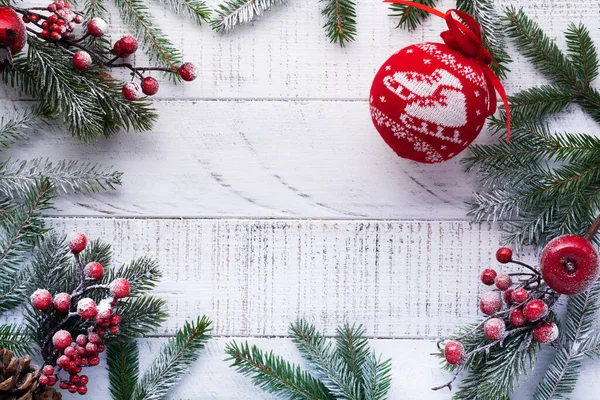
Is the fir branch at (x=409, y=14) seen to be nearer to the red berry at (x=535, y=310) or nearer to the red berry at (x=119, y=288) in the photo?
the red berry at (x=535, y=310)

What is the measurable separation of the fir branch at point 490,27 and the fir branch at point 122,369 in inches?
31.6

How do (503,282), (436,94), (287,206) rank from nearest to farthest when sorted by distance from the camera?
1. (436,94)
2. (503,282)
3. (287,206)

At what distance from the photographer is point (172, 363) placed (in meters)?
0.99

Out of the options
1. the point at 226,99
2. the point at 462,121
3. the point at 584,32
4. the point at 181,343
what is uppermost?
the point at 584,32

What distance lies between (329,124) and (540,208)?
1.29ft

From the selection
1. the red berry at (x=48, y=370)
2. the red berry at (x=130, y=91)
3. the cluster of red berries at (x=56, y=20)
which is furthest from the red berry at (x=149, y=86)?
the red berry at (x=48, y=370)

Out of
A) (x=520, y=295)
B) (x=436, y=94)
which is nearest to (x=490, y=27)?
(x=436, y=94)

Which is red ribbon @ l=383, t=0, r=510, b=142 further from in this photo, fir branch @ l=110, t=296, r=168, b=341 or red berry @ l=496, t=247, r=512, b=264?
fir branch @ l=110, t=296, r=168, b=341

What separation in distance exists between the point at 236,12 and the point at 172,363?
61cm

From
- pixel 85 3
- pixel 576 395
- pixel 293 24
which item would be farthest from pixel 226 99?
pixel 576 395

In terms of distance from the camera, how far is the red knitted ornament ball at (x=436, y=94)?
85 cm

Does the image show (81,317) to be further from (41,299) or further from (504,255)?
(504,255)

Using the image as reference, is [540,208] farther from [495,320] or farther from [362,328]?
[362,328]

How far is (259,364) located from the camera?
0.99 meters
